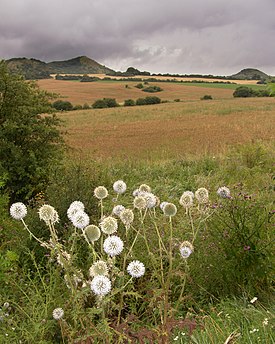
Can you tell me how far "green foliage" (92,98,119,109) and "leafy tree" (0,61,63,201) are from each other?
1652 inches

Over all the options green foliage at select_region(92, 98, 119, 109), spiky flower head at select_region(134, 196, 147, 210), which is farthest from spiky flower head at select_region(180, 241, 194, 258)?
green foliage at select_region(92, 98, 119, 109)

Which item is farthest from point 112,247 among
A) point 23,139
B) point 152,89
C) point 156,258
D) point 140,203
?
point 152,89

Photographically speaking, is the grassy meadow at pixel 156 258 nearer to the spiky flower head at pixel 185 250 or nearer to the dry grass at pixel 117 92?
the spiky flower head at pixel 185 250

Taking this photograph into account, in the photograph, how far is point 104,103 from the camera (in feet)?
168

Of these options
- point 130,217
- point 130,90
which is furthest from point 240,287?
point 130,90

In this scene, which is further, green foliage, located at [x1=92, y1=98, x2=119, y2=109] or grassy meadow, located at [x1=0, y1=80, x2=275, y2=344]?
green foliage, located at [x1=92, y1=98, x2=119, y2=109]

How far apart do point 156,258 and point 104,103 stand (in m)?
49.2

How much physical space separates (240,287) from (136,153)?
10.5 meters

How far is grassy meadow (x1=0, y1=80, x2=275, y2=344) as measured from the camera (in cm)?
→ 271

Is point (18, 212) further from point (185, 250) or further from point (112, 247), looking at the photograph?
point (185, 250)

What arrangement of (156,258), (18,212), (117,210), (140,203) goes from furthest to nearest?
1. (156,258)
2. (117,210)
3. (140,203)
4. (18,212)

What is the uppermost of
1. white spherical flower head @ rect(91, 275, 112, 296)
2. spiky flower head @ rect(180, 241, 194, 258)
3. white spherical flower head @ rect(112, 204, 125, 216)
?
white spherical flower head @ rect(112, 204, 125, 216)

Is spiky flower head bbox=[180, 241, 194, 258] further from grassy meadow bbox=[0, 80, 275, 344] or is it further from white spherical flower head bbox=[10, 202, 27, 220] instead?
white spherical flower head bbox=[10, 202, 27, 220]

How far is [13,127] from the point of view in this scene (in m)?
7.99
